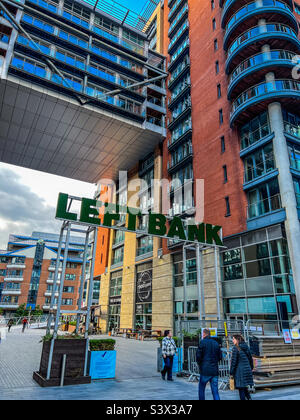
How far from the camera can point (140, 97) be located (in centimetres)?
3888

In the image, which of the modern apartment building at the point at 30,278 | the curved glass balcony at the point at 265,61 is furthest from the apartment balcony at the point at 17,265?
the curved glass balcony at the point at 265,61

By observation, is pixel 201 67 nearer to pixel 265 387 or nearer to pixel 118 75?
pixel 118 75

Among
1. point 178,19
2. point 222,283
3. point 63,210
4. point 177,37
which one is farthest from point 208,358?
point 178,19

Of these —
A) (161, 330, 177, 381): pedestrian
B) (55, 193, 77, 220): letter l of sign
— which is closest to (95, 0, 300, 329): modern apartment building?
(161, 330, 177, 381): pedestrian

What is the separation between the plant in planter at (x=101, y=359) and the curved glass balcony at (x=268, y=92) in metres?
20.0

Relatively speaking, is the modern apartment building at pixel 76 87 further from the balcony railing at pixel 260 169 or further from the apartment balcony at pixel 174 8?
the balcony railing at pixel 260 169

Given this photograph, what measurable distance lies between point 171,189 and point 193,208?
6577mm

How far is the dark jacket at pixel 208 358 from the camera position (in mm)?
6938

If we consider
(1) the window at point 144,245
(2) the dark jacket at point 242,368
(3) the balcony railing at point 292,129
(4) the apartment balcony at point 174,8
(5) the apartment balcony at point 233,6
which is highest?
(4) the apartment balcony at point 174,8

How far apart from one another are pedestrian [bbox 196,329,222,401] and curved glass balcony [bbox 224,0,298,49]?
86.1 ft

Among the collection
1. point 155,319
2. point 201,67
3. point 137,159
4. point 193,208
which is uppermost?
point 201,67

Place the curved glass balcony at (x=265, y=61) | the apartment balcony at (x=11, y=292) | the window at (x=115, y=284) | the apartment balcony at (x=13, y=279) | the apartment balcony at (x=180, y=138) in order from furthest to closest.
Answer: the apartment balcony at (x=13, y=279)
the apartment balcony at (x=11, y=292)
the window at (x=115, y=284)
the apartment balcony at (x=180, y=138)
the curved glass balcony at (x=265, y=61)
